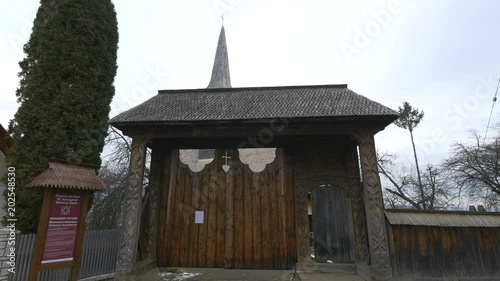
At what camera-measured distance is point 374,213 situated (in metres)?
6.46

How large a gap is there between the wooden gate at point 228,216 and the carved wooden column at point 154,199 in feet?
0.66

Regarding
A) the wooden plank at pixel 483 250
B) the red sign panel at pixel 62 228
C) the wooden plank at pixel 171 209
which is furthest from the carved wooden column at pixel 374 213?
the red sign panel at pixel 62 228

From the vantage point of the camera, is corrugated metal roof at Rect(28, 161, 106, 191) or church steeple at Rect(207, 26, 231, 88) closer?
corrugated metal roof at Rect(28, 161, 106, 191)

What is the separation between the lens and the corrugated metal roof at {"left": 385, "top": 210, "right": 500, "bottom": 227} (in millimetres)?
6863

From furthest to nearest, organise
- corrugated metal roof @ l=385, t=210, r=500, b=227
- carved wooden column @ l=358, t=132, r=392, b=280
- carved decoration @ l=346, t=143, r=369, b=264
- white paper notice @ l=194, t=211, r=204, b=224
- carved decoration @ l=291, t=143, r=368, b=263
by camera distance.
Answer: white paper notice @ l=194, t=211, r=204, b=224, carved decoration @ l=291, t=143, r=368, b=263, carved decoration @ l=346, t=143, r=369, b=264, corrugated metal roof @ l=385, t=210, r=500, b=227, carved wooden column @ l=358, t=132, r=392, b=280

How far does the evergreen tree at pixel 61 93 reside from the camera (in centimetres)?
672

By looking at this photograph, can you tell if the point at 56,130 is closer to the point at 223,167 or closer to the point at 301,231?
the point at 223,167

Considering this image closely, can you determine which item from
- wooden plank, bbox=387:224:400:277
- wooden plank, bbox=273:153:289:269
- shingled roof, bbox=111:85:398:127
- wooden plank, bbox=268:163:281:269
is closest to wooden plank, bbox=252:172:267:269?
wooden plank, bbox=268:163:281:269

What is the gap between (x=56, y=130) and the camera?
7000 millimetres

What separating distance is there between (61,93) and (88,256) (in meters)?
5.22

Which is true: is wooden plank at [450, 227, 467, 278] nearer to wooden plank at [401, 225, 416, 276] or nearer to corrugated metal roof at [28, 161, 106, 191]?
wooden plank at [401, 225, 416, 276]

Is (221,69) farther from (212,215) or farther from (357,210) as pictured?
(357,210)

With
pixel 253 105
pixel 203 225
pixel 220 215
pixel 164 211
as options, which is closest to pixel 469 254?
pixel 220 215

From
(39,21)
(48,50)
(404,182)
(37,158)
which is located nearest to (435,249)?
(37,158)
